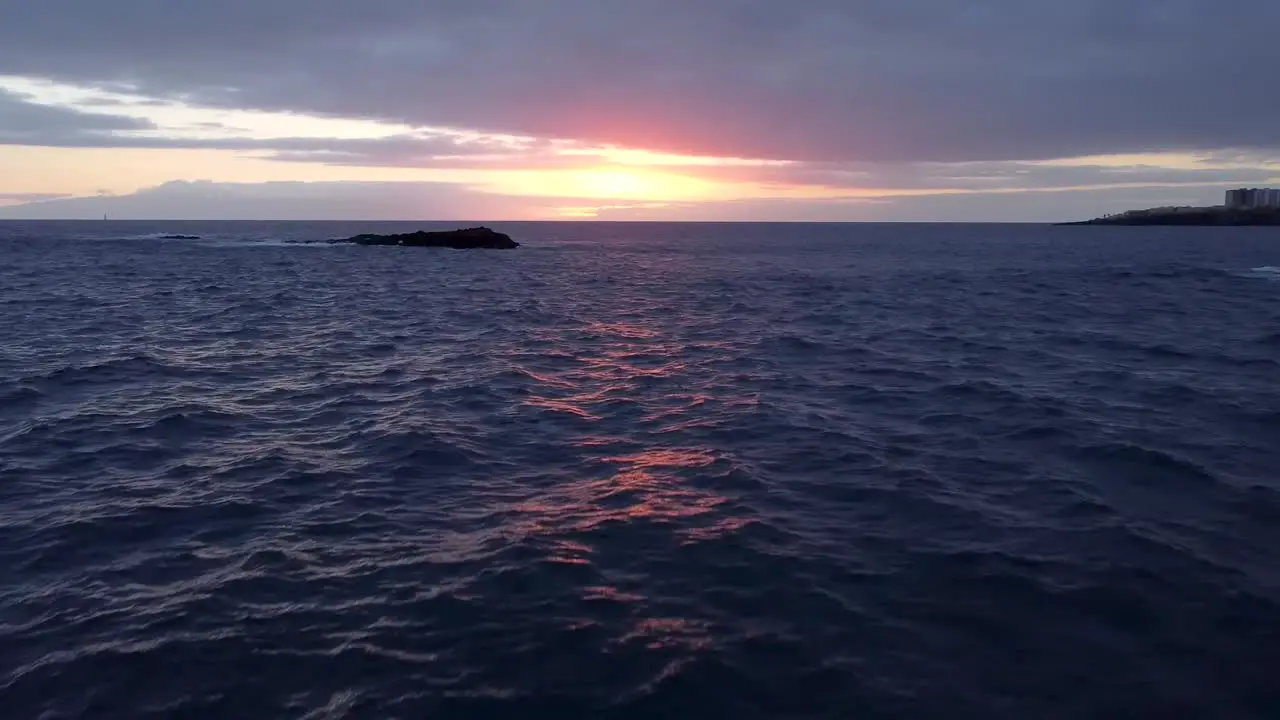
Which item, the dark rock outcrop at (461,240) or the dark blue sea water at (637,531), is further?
the dark rock outcrop at (461,240)

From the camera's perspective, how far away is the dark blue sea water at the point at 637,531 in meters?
9.55

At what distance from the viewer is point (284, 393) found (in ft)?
78.8

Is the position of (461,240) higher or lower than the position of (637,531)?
higher

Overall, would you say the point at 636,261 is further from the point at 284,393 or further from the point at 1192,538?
the point at 1192,538

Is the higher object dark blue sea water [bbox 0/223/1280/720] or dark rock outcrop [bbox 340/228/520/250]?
dark rock outcrop [bbox 340/228/520/250]

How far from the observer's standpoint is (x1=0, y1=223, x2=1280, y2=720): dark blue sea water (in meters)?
9.55

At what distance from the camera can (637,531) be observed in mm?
13820

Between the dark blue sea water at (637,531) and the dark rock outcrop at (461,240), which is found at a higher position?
the dark rock outcrop at (461,240)

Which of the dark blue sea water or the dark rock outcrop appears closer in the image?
the dark blue sea water

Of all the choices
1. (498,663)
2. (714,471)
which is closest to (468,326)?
(714,471)

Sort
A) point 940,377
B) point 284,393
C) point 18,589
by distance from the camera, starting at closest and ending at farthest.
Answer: point 18,589
point 284,393
point 940,377

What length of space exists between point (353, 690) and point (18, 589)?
19.6 feet

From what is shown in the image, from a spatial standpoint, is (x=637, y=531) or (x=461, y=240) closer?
(x=637, y=531)

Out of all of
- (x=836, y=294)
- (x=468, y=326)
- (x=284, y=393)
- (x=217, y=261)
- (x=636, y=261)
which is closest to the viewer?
(x=284, y=393)
